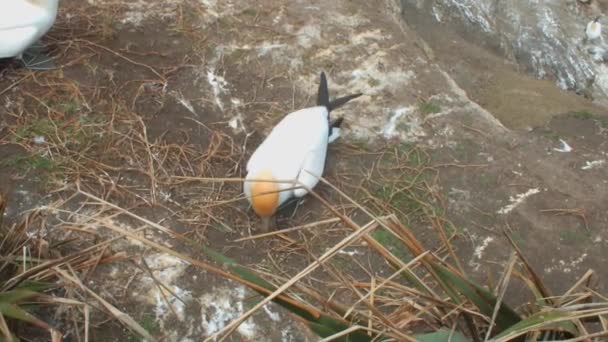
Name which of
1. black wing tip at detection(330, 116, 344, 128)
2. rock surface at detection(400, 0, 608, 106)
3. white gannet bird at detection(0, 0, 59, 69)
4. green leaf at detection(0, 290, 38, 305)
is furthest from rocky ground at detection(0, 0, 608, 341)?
rock surface at detection(400, 0, 608, 106)

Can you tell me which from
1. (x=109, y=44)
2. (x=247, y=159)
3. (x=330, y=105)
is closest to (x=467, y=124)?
(x=330, y=105)

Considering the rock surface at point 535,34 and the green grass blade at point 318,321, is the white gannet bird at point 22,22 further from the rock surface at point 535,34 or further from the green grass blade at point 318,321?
the rock surface at point 535,34

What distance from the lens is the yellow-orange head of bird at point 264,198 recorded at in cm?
377

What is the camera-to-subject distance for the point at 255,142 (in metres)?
4.57

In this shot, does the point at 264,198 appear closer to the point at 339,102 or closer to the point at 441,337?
the point at 339,102

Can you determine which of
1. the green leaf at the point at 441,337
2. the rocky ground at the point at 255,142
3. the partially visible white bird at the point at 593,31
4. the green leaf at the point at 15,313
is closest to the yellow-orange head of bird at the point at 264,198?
the rocky ground at the point at 255,142

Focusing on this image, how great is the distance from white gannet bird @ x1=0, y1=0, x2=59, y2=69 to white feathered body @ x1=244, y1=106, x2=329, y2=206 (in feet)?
5.40

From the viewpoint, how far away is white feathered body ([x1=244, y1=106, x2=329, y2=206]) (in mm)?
3965

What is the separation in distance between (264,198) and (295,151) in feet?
1.44

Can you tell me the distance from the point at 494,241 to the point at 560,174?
847 millimetres

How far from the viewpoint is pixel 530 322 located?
199 cm

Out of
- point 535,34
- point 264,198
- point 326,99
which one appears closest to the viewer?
point 264,198

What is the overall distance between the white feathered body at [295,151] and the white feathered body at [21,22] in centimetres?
165

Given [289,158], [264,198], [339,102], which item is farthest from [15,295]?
[339,102]
